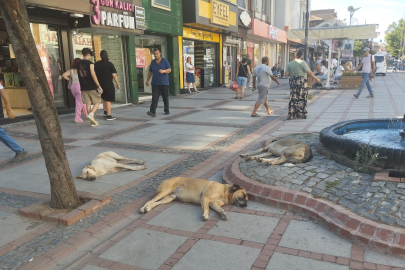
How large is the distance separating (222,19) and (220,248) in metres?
16.6

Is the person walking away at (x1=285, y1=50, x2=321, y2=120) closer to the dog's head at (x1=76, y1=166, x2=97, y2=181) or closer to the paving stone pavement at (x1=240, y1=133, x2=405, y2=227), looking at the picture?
the paving stone pavement at (x1=240, y1=133, x2=405, y2=227)

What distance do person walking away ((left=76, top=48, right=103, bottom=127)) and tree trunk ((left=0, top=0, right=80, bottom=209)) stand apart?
201 inches

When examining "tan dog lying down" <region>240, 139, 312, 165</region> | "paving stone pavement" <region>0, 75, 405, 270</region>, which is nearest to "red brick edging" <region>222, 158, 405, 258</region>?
"paving stone pavement" <region>0, 75, 405, 270</region>

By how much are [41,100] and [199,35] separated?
51.0 ft

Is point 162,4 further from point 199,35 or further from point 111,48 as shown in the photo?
point 199,35

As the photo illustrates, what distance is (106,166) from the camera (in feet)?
16.5

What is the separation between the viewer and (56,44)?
10.4m

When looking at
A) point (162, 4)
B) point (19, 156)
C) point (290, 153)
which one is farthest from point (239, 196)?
point (162, 4)

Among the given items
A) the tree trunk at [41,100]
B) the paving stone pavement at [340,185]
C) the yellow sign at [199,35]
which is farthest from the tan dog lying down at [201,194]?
the yellow sign at [199,35]

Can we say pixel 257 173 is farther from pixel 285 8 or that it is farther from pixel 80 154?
pixel 285 8

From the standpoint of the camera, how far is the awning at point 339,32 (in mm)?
15703

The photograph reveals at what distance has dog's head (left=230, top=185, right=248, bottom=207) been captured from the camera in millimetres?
3821

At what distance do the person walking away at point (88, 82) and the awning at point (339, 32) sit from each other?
12.0 metres

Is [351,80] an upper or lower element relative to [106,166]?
upper
